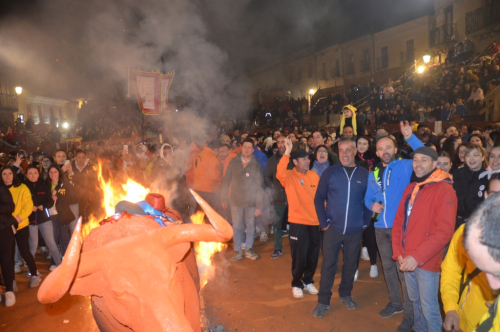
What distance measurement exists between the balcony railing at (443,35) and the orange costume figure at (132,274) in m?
28.9

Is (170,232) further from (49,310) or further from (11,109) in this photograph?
(11,109)

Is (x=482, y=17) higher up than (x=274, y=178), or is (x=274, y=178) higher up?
(x=482, y=17)

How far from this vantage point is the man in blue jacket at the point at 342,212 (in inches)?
174

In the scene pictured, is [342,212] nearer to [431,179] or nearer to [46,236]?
[431,179]

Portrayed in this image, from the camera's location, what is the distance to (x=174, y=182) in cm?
748

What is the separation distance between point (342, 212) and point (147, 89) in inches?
304

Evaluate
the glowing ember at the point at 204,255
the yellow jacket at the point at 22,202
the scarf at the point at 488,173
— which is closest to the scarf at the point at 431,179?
the scarf at the point at 488,173

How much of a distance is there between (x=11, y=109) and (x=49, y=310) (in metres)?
31.5

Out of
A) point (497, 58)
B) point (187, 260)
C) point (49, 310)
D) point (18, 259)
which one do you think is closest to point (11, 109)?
point (18, 259)

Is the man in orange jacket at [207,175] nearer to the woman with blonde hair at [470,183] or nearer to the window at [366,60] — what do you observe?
the woman with blonde hair at [470,183]

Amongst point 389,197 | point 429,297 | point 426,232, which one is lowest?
point 429,297

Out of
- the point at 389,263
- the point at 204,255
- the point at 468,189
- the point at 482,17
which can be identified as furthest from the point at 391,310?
the point at 482,17

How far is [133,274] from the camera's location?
2.36 metres

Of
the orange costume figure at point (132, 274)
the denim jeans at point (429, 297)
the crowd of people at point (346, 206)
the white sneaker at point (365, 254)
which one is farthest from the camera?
the white sneaker at point (365, 254)
